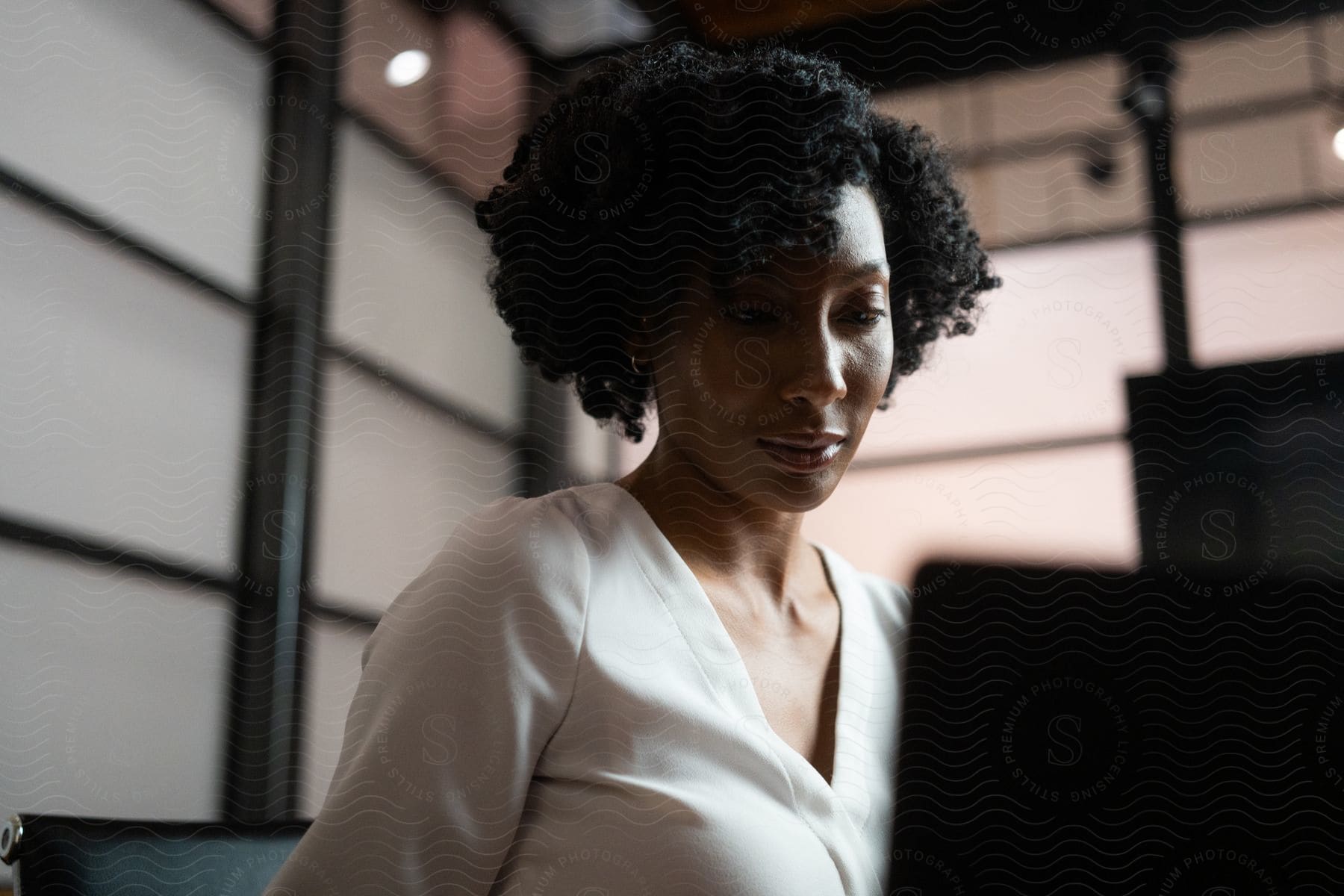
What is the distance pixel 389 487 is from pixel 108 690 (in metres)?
0.25

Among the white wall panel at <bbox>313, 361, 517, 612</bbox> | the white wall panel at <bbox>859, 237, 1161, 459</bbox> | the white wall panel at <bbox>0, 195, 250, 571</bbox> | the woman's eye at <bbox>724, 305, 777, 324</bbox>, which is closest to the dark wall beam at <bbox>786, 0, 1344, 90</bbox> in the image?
the white wall panel at <bbox>859, 237, 1161, 459</bbox>

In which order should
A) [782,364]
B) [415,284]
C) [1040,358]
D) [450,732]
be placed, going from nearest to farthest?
[450,732] < [782,364] < [1040,358] < [415,284]

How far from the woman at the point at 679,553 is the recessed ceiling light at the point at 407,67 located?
26 cm

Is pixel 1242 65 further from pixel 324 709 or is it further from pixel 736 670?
pixel 324 709

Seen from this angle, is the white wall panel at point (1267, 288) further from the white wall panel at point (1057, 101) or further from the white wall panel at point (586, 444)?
the white wall panel at point (586, 444)

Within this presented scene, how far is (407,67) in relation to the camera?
92 centimetres

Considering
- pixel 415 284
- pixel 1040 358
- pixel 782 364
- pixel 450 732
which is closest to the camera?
pixel 450 732

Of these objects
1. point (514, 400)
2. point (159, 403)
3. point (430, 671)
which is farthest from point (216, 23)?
point (430, 671)

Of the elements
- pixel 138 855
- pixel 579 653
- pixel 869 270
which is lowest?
pixel 138 855

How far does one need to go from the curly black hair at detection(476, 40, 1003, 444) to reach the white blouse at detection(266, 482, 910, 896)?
5.7 inches

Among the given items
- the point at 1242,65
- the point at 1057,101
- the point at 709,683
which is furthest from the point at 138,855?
the point at 1242,65

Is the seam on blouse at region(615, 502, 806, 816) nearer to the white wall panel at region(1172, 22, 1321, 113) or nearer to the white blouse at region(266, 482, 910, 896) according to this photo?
the white blouse at region(266, 482, 910, 896)

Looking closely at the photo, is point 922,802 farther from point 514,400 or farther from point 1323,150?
point 1323,150

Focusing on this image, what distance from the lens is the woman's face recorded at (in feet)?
2.02
